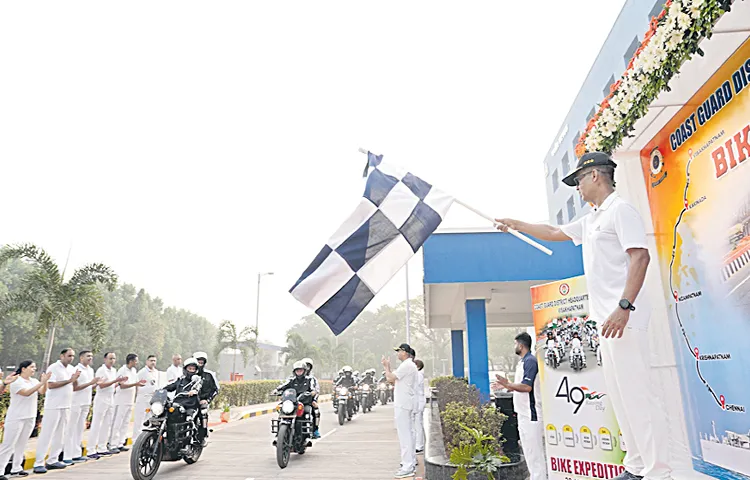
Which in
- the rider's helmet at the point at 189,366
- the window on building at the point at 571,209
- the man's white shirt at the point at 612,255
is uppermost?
the window on building at the point at 571,209

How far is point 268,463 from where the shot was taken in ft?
26.7

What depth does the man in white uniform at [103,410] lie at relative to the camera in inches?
350

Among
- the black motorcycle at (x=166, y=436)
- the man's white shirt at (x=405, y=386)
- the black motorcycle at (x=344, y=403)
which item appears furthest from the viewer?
the black motorcycle at (x=344, y=403)

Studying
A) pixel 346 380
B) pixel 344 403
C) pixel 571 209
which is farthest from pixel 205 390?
pixel 571 209

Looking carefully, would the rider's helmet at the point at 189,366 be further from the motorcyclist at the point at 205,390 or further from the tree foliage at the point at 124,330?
the tree foliage at the point at 124,330

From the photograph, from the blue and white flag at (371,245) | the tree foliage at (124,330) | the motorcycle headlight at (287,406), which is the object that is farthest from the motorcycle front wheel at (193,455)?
the tree foliage at (124,330)

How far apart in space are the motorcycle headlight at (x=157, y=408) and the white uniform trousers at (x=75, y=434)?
8.19 ft

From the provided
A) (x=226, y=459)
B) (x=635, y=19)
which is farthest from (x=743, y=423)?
(x=635, y=19)

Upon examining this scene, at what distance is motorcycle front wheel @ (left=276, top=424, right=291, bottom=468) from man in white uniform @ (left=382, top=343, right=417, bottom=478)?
1.87 metres

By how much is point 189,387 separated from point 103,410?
265 centimetres

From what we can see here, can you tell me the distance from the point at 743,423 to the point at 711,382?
1.09 ft

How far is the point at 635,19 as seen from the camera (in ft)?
61.0

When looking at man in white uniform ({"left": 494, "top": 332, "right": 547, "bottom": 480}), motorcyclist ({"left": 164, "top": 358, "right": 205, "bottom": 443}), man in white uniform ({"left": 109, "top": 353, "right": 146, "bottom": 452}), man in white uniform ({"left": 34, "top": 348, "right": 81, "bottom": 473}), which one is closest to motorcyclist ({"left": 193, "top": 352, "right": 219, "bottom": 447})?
motorcyclist ({"left": 164, "top": 358, "right": 205, "bottom": 443})

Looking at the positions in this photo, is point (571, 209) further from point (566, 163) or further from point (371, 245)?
point (371, 245)
